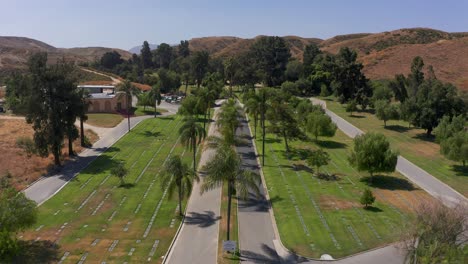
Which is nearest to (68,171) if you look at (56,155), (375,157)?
(56,155)

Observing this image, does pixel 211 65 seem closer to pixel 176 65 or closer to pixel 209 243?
pixel 176 65

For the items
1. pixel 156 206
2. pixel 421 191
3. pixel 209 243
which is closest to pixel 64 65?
pixel 156 206

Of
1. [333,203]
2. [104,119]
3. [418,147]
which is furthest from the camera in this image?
[104,119]

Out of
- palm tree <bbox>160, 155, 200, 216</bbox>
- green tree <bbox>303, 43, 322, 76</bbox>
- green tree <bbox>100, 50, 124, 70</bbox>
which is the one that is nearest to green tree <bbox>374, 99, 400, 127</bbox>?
green tree <bbox>303, 43, 322, 76</bbox>

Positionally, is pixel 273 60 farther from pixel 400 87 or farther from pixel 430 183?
pixel 430 183

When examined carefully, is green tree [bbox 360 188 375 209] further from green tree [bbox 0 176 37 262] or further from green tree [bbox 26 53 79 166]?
green tree [bbox 26 53 79 166]

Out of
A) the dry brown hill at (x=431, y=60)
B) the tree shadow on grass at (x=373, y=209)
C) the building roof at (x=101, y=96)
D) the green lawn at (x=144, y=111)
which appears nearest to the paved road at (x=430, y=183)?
the tree shadow on grass at (x=373, y=209)

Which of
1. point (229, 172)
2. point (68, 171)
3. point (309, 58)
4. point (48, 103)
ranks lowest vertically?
point (68, 171)
